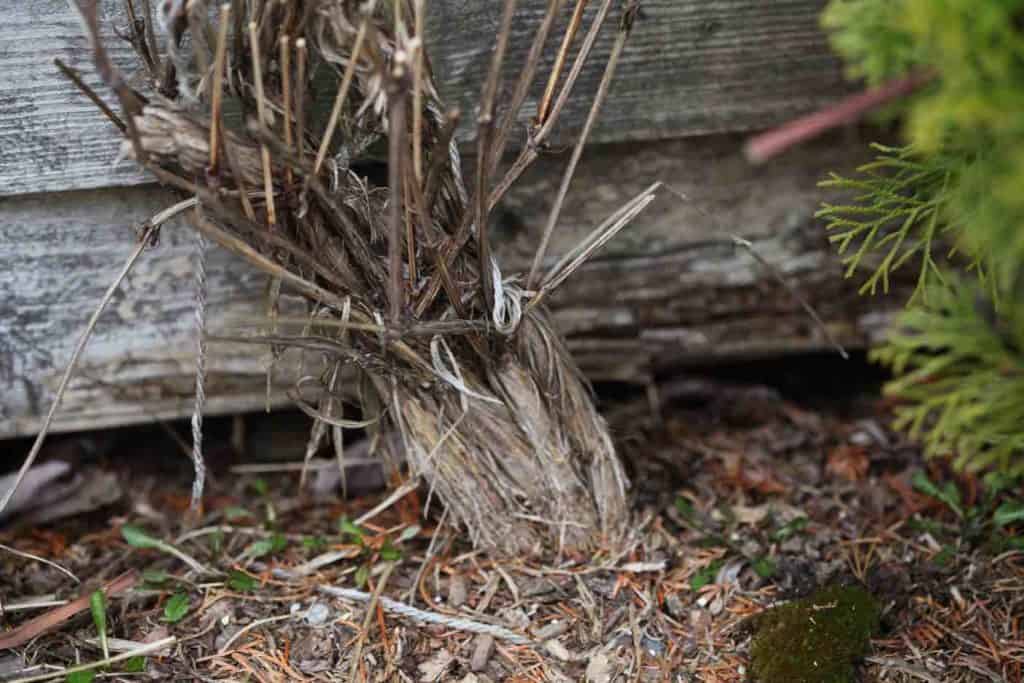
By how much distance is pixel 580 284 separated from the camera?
8.07 ft

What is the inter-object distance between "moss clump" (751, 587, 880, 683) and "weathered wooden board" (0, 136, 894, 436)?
2.62 ft

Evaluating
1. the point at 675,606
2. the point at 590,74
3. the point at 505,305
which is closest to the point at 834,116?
the point at 505,305

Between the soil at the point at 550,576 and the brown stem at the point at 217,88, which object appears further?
the soil at the point at 550,576

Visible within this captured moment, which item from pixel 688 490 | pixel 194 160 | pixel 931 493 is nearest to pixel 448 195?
pixel 194 160

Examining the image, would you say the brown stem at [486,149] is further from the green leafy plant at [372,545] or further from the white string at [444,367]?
the green leafy plant at [372,545]

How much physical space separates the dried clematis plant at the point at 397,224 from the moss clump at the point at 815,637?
397mm

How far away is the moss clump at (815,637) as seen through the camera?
5.84 feet

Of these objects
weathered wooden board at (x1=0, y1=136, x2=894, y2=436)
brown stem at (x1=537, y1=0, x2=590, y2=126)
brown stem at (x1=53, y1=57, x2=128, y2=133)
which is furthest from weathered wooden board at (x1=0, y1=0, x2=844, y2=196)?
brown stem at (x1=53, y1=57, x2=128, y2=133)

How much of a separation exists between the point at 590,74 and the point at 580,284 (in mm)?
546

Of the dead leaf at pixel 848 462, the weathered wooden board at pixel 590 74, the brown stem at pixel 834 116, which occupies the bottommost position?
the dead leaf at pixel 848 462

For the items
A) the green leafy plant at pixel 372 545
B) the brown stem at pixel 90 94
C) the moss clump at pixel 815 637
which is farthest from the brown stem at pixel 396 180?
the moss clump at pixel 815 637

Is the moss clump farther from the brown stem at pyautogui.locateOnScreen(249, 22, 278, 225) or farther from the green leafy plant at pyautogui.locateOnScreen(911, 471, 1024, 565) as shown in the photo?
the brown stem at pyautogui.locateOnScreen(249, 22, 278, 225)

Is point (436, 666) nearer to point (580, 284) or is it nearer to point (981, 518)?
point (580, 284)

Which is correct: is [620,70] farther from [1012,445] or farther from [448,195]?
[1012,445]
